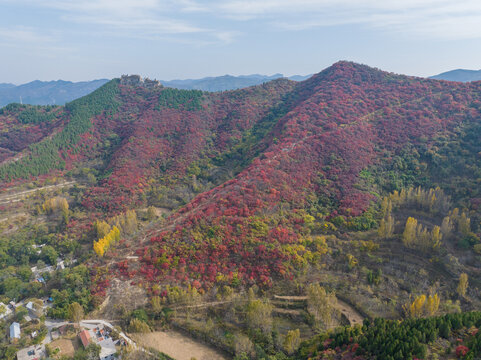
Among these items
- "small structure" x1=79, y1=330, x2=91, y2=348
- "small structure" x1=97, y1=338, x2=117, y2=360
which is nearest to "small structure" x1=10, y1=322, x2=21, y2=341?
"small structure" x1=79, y1=330, x2=91, y2=348

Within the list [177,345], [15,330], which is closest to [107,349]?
[177,345]

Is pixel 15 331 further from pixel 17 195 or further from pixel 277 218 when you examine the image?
pixel 17 195

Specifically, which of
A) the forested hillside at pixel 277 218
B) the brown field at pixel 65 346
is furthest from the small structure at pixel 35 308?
the brown field at pixel 65 346

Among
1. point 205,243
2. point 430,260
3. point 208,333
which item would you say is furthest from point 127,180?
point 430,260

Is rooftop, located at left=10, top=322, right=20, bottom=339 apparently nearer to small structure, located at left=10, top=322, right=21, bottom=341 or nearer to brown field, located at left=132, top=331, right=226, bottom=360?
small structure, located at left=10, top=322, right=21, bottom=341

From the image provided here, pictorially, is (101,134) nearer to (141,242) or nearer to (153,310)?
(141,242)

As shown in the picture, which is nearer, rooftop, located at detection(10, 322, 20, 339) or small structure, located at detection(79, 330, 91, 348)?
small structure, located at detection(79, 330, 91, 348)
